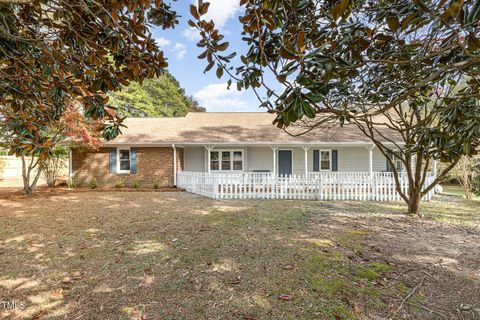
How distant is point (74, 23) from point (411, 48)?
4236 millimetres

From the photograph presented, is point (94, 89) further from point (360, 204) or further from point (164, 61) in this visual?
point (360, 204)

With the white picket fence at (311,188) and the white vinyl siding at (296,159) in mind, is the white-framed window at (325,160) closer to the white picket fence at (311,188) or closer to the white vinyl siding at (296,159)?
the white vinyl siding at (296,159)

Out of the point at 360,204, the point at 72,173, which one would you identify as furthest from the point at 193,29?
the point at 72,173

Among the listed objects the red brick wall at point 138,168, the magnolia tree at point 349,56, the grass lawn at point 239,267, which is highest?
the magnolia tree at point 349,56

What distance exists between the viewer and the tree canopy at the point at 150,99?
2531 cm

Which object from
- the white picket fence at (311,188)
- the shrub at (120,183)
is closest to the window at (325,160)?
the white picket fence at (311,188)

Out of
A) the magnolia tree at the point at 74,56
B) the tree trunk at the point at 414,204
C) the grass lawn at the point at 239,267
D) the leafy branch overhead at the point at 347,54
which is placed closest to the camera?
the leafy branch overhead at the point at 347,54

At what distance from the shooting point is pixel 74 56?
3.22 meters

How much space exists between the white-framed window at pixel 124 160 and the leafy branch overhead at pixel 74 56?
35.4 feet

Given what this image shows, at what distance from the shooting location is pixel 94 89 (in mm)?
3471

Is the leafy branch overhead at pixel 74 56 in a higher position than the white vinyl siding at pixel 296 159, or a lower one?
higher

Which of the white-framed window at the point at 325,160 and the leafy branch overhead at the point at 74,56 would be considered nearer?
the leafy branch overhead at the point at 74,56

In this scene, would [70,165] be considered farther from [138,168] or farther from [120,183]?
[138,168]

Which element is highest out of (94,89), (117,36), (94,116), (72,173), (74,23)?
(74,23)
